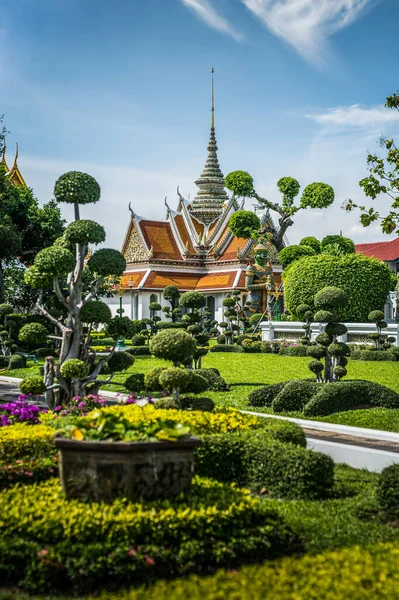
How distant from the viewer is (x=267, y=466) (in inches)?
342

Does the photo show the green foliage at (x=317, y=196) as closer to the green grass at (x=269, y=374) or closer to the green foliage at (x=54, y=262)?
the green grass at (x=269, y=374)

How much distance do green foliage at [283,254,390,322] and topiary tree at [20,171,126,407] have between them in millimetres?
24647

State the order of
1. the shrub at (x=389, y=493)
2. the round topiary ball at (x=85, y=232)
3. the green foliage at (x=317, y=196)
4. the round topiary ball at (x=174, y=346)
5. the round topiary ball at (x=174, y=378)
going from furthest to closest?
the green foliage at (x=317, y=196) < the round topiary ball at (x=85, y=232) < the round topiary ball at (x=174, y=346) < the round topiary ball at (x=174, y=378) < the shrub at (x=389, y=493)

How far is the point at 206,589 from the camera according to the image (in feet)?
→ 16.9

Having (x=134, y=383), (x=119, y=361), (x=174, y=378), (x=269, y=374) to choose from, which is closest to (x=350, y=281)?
(x=269, y=374)

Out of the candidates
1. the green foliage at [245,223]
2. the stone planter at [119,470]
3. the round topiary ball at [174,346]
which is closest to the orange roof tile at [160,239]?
the green foliage at [245,223]

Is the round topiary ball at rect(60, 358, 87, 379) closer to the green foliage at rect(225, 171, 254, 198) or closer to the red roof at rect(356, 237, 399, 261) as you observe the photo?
the green foliage at rect(225, 171, 254, 198)

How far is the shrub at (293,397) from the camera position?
52.3 ft

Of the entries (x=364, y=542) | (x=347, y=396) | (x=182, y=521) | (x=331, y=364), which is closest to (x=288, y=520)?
(x=364, y=542)

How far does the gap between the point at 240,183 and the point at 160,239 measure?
26.5 feet

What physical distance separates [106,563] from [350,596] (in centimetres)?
183

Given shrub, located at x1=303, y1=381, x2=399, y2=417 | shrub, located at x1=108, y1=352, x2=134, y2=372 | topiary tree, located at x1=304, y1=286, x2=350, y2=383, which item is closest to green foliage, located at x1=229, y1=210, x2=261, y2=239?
topiary tree, located at x1=304, y1=286, x2=350, y2=383

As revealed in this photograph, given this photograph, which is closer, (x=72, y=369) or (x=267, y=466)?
(x=267, y=466)

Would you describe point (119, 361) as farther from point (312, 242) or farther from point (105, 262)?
point (312, 242)
